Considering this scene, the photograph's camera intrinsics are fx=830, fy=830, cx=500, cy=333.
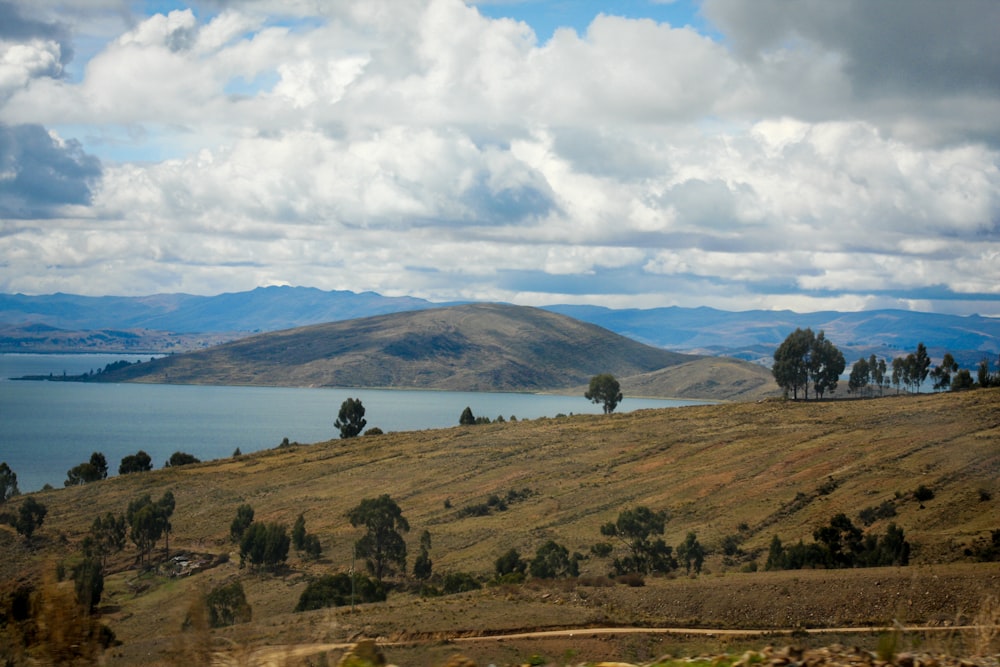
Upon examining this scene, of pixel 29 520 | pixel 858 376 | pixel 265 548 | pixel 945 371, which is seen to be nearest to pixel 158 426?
pixel 29 520

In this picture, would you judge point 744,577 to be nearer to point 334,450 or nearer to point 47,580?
point 47,580

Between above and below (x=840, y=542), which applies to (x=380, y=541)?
below

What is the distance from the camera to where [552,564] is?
32.4 meters

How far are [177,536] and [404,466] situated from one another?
22508mm

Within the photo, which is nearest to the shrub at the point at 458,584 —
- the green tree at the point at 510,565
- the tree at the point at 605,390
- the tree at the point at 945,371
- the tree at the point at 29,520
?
the green tree at the point at 510,565

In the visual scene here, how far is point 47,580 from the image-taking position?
23.0 ft

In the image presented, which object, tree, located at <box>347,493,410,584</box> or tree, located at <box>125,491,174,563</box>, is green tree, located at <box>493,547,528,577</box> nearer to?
tree, located at <box>347,493,410,584</box>

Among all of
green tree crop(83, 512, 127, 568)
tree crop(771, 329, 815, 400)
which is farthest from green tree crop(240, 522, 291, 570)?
tree crop(771, 329, 815, 400)

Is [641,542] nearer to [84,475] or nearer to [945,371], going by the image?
[84,475]

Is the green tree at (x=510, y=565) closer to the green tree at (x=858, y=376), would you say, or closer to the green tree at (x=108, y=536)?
the green tree at (x=108, y=536)

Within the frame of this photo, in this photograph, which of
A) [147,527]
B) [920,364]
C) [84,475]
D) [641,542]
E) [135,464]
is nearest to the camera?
[641,542]

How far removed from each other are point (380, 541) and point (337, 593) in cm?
1046

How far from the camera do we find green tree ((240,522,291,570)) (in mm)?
38906

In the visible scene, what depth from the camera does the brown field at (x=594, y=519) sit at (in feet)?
57.7
